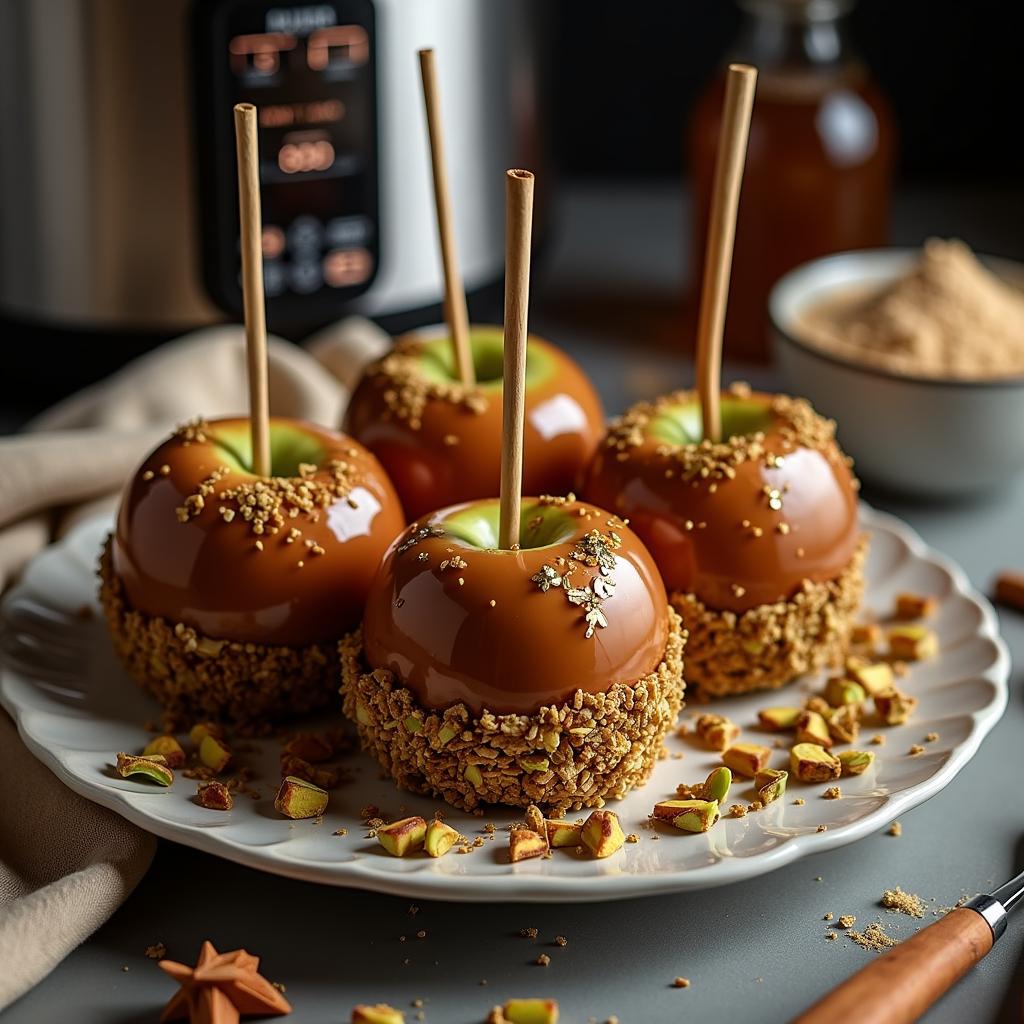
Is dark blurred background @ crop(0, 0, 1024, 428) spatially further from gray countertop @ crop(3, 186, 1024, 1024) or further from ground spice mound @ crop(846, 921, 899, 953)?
ground spice mound @ crop(846, 921, 899, 953)

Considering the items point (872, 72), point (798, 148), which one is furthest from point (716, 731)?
point (872, 72)

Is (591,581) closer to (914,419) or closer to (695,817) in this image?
(695,817)

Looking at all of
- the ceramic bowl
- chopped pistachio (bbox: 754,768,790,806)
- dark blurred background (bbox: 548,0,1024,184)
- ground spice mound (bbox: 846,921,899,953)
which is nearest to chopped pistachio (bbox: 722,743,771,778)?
chopped pistachio (bbox: 754,768,790,806)

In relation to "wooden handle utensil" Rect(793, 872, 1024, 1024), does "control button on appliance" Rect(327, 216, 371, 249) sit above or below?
above

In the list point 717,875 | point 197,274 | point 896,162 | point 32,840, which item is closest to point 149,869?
point 32,840

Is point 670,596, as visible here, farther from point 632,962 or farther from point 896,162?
point 896,162

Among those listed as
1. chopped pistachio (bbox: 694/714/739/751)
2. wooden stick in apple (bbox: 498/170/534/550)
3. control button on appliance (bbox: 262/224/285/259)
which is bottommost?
chopped pistachio (bbox: 694/714/739/751)
